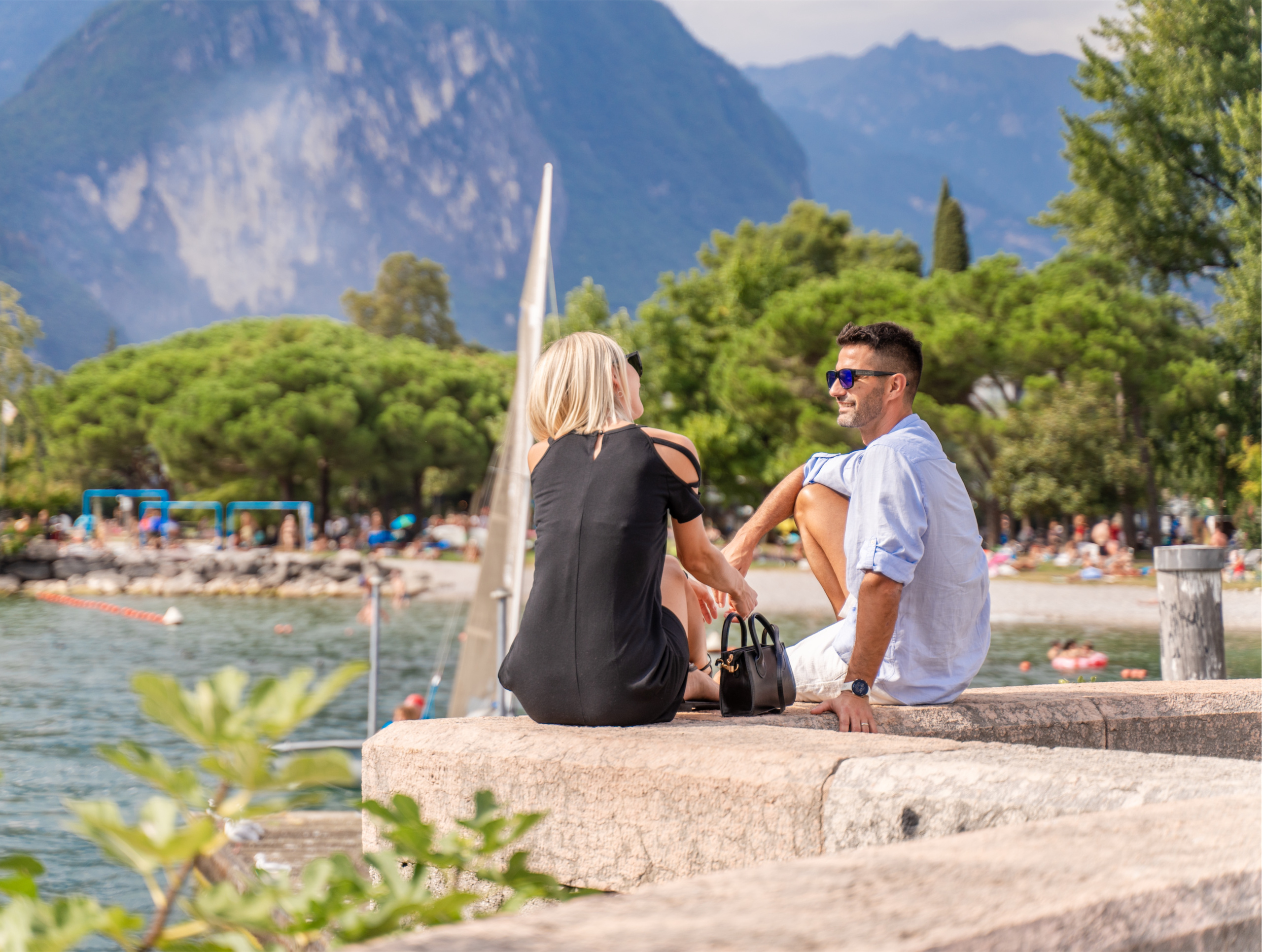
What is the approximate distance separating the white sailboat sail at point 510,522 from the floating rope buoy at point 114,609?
1977 centimetres

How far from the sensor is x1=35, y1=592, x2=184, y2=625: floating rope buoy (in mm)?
31016

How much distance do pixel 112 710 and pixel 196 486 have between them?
135 feet

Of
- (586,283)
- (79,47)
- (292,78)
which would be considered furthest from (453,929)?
(79,47)

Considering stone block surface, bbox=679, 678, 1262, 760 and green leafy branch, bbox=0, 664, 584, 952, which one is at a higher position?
green leafy branch, bbox=0, 664, 584, 952

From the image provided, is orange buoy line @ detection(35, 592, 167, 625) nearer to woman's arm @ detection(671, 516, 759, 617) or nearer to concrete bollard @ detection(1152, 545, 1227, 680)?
concrete bollard @ detection(1152, 545, 1227, 680)

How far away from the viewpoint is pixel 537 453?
130 inches

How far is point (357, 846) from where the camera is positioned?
919cm

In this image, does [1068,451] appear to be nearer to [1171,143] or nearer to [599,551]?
[1171,143]

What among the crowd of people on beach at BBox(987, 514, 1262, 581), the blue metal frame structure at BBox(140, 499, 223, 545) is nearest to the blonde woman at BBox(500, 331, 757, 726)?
the crowd of people on beach at BBox(987, 514, 1262, 581)

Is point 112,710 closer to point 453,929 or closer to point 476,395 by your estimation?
point 453,929

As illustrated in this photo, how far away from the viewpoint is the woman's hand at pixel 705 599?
364 centimetres

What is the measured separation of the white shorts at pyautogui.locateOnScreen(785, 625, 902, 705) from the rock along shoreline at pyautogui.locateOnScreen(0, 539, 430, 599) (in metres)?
35.6

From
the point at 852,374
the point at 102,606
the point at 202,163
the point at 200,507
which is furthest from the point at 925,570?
the point at 202,163

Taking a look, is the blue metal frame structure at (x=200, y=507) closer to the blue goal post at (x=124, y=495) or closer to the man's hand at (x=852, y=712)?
the blue goal post at (x=124, y=495)
